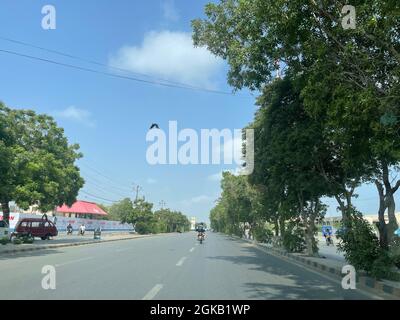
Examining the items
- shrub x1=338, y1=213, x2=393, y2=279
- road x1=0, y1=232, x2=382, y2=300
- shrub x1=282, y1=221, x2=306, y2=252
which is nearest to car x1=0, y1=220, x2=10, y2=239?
shrub x1=282, y1=221, x2=306, y2=252

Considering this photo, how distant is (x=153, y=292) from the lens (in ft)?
35.0

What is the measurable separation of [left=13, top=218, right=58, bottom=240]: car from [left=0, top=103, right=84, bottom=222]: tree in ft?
10.6

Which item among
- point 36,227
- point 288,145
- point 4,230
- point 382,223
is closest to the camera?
point 382,223

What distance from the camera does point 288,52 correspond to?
1302 centimetres

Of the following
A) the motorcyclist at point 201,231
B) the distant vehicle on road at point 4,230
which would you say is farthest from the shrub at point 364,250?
the distant vehicle on road at point 4,230

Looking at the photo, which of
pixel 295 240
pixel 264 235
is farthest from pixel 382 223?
pixel 264 235

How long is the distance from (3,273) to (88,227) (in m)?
58.5

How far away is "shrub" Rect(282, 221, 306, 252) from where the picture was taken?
2900cm

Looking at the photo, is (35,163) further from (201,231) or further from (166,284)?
(166,284)

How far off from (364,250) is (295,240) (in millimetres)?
14273

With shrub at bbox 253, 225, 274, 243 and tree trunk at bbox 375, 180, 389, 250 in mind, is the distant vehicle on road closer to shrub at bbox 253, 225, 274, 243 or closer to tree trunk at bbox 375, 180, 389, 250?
shrub at bbox 253, 225, 274, 243

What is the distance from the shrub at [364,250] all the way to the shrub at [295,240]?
1315 centimetres
